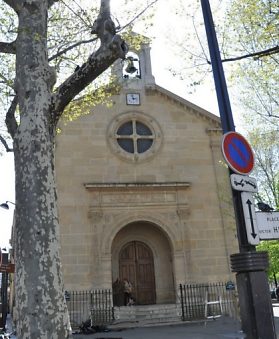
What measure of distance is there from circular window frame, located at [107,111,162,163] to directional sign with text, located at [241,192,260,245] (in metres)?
13.9

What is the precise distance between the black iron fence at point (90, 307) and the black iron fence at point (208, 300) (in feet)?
9.37

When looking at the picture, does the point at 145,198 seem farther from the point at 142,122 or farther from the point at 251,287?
the point at 251,287

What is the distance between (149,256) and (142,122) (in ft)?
20.1

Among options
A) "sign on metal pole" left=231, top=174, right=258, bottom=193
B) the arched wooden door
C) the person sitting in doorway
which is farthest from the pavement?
"sign on metal pole" left=231, top=174, right=258, bottom=193

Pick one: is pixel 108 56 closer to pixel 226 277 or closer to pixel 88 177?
pixel 88 177

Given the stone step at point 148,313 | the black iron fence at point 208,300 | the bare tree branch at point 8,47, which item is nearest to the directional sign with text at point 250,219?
the bare tree branch at point 8,47

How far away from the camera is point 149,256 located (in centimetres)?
1795

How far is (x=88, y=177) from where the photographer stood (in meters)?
17.3

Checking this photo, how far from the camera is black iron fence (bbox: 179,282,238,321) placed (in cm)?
1592

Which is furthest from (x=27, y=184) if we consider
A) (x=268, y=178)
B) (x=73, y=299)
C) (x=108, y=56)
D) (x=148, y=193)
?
(x=268, y=178)

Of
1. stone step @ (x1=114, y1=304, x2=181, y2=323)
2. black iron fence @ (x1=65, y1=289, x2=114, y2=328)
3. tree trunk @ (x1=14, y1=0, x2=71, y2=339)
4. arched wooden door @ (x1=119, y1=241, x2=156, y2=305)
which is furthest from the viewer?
arched wooden door @ (x1=119, y1=241, x2=156, y2=305)

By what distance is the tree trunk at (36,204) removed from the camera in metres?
5.13

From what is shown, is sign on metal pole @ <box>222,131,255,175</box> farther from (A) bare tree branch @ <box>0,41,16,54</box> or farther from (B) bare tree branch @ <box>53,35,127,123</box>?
(A) bare tree branch @ <box>0,41,16,54</box>

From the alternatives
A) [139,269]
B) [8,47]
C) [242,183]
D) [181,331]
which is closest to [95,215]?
[139,269]
